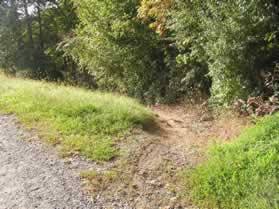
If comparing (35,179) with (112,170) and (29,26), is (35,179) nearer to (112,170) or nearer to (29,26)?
(112,170)

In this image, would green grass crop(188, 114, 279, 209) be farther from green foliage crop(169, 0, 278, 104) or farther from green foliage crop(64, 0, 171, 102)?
green foliage crop(64, 0, 171, 102)

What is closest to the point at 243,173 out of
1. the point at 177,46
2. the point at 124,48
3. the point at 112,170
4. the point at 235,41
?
the point at 112,170

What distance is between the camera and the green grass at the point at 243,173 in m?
4.79

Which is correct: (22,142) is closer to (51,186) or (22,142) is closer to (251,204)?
(51,186)

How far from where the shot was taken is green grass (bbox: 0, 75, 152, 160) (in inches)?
288

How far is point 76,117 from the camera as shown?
28.0 feet

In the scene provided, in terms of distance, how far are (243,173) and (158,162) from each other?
1.66 meters

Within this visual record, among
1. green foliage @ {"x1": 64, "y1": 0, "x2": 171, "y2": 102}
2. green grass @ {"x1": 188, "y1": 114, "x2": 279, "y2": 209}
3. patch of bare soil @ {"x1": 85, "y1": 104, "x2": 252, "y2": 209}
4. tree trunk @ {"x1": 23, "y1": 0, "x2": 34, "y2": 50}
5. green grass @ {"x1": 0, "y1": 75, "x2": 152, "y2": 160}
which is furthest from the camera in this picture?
tree trunk @ {"x1": 23, "y1": 0, "x2": 34, "y2": 50}

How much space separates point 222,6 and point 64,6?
20.3 m

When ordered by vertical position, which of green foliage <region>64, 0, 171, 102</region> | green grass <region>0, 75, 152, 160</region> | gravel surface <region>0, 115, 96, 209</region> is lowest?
gravel surface <region>0, 115, 96, 209</region>

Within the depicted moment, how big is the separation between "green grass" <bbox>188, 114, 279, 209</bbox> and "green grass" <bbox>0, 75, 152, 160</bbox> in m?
1.73

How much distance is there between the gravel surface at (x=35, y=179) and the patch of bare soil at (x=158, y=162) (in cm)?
29

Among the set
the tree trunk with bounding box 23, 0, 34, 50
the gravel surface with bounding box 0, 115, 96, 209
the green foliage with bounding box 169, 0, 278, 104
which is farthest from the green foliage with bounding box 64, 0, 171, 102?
the tree trunk with bounding box 23, 0, 34, 50

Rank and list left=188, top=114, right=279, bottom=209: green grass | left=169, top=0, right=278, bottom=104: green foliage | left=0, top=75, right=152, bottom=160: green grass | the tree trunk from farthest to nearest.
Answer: the tree trunk < left=169, top=0, right=278, bottom=104: green foliage < left=0, top=75, right=152, bottom=160: green grass < left=188, top=114, right=279, bottom=209: green grass
